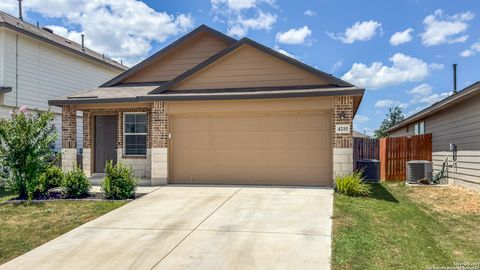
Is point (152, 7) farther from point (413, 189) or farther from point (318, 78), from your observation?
point (413, 189)

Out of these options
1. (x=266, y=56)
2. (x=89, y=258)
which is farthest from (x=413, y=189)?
(x=89, y=258)

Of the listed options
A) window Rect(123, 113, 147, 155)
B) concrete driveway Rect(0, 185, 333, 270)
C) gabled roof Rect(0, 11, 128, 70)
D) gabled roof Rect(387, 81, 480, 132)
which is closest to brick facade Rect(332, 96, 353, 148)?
concrete driveway Rect(0, 185, 333, 270)

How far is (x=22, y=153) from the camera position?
31.6ft

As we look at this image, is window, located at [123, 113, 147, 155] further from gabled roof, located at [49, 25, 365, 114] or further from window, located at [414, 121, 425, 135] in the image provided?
window, located at [414, 121, 425, 135]

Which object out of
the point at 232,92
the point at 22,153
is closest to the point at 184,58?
the point at 232,92

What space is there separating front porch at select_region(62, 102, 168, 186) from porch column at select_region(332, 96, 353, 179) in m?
5.67

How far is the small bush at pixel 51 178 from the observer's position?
33.3 feet

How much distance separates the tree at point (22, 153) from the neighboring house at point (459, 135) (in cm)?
1142

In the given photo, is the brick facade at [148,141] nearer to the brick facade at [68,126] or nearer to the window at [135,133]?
the window at [135,133]

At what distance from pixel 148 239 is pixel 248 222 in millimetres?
1884

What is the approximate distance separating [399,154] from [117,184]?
10.9 metres

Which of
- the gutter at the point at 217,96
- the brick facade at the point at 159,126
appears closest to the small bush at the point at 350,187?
the gutter at the point at 217,96

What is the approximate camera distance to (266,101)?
35.9 feet

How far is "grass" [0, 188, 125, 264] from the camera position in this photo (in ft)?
20.1
